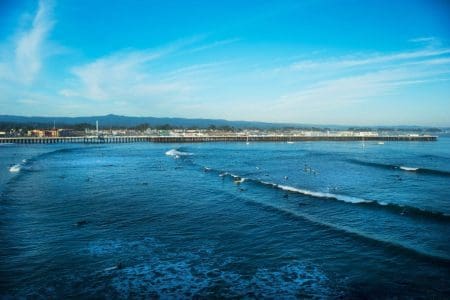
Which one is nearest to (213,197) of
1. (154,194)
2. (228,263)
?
(154,194)

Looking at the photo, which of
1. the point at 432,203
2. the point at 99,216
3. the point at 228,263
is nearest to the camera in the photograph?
the point at 228,263

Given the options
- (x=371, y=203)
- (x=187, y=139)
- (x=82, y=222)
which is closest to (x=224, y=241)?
(x=82, y=222)

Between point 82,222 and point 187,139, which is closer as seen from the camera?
point 82,222

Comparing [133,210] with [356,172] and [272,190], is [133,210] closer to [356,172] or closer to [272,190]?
[272,190]

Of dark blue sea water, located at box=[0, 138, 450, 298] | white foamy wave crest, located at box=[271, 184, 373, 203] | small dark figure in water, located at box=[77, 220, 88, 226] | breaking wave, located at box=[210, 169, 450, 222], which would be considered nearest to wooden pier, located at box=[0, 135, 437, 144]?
dark blue sea water, located at box=[0, 138, 450, 298]

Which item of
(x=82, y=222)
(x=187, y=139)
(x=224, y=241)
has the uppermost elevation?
(x=187, y=139)

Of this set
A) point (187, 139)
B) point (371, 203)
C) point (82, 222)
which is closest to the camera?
point (82, 222)

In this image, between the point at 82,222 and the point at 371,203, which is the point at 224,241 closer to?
the point at 82,222

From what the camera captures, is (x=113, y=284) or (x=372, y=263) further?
(x=372, y=263)

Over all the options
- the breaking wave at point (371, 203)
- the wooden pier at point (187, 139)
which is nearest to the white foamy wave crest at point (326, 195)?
the breaking wave at point (371, 203)
